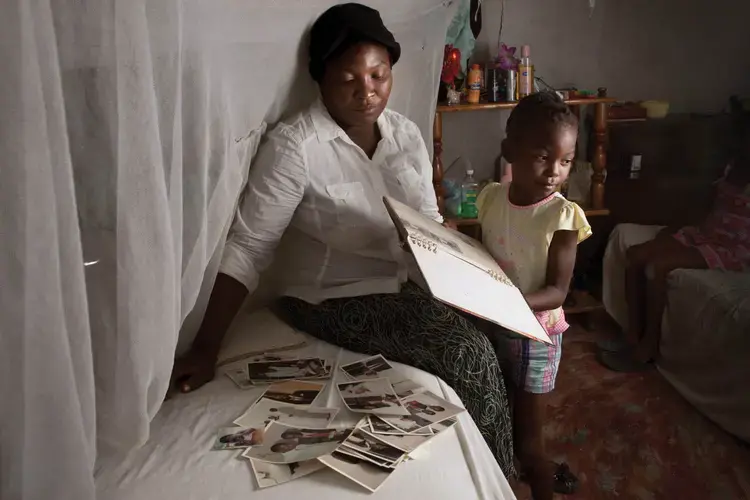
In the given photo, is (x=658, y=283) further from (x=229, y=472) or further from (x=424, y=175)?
(x=229, y=472)

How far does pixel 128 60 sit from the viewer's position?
0.67 meters

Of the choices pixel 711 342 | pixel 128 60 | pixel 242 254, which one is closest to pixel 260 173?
pixel 242 254

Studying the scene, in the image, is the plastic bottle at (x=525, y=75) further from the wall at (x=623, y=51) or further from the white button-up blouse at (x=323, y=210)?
the white button-up blouse at (x=323, y=210)

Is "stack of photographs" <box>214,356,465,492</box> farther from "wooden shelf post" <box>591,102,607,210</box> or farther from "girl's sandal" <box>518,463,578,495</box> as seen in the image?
"wooden shelf post" <box>591,102,607,210</box>

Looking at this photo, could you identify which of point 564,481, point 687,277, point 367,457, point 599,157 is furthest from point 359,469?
point 599,157

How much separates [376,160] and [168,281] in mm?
766

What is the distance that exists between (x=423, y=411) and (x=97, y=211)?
0.63 meters

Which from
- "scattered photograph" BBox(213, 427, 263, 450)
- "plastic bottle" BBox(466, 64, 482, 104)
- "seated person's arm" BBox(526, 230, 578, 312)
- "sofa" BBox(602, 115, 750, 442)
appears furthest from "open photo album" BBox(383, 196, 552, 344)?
"plastic bottle" BBox(466, 64, 482, 104)

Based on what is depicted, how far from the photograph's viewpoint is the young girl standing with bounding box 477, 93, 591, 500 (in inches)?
52.3

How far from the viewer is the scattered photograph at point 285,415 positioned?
103 cm

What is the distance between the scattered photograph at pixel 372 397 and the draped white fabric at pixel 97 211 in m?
0.34

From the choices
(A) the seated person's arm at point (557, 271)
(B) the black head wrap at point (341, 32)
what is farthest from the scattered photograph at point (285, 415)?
(B) the black head wrap at point (341, 32)

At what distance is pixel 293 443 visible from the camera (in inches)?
38.5

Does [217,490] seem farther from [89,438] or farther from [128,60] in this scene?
[128,60]
